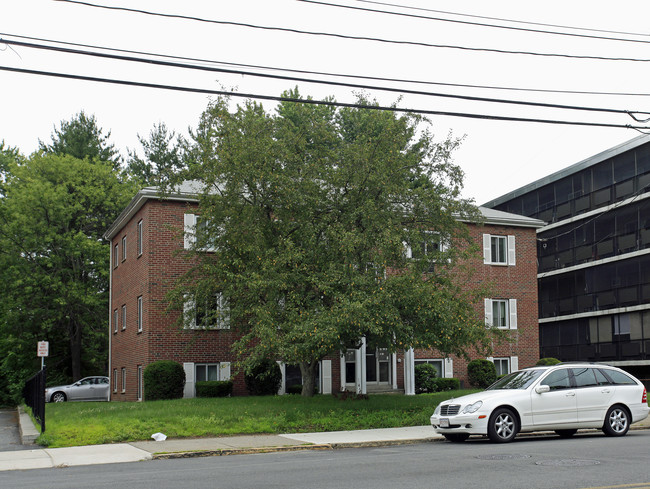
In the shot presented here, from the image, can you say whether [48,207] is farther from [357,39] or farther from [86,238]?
[357,39]

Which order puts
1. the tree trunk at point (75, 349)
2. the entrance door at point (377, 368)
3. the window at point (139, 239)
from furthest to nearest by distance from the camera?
the tree trunk at point (75, 349)
the entrance door at point (377, 368)
the window at point (139, 239)

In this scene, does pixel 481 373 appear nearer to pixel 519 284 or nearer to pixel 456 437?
pixel 519 284

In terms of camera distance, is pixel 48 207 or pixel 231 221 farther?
pixel 48 207

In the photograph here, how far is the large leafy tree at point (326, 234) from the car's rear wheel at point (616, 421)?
178 inches

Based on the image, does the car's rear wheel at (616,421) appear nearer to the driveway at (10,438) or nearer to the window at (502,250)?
the driveway at (10,438)

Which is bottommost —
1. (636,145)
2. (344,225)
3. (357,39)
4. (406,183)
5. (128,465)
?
(128,465)

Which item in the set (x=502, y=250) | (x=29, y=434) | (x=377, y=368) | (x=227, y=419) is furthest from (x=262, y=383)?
(x=502, y=250)

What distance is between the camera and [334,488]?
29.3ft

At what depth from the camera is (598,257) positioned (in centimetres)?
4312

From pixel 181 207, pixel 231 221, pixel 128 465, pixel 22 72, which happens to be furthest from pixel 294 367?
pixel 22 72

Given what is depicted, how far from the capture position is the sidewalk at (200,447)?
1320 centimetres

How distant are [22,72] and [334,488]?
26.8ft

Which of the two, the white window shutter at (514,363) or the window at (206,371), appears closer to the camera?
the window at (206,371)

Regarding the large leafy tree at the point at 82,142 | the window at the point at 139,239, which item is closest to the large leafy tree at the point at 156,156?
the large leafy tree at the point at 82,142
